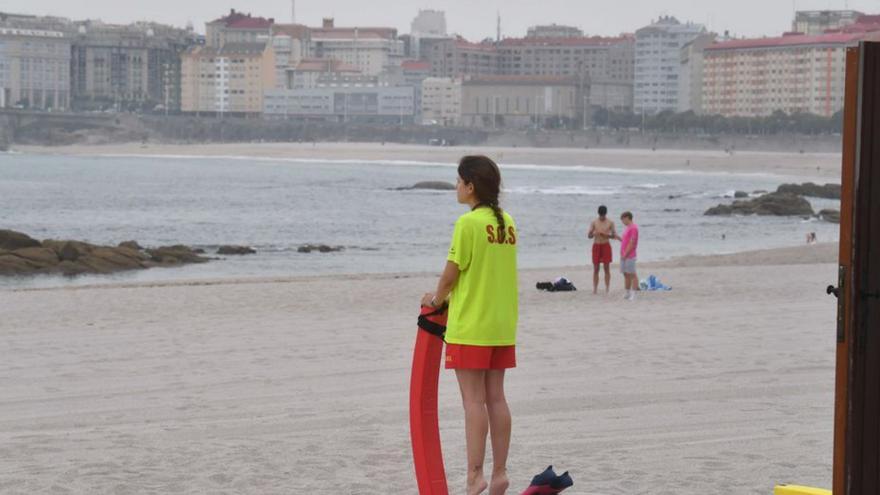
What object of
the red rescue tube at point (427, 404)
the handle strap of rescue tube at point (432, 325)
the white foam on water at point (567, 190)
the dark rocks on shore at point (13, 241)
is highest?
the handle strap of rescue tube at point (432, 325)

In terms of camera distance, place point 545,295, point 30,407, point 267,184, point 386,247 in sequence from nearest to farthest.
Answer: point 30,407 → point 545,295 → point 386,247 → point 267,184

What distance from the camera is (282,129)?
17450 cm

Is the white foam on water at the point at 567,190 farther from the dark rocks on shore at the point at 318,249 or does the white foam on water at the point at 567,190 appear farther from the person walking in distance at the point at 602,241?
the person walking in distance at the point at 602,241

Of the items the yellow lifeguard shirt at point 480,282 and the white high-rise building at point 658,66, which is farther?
the white high-rise building at point 658,66

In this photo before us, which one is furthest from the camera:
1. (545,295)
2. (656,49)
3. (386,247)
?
(656,49)

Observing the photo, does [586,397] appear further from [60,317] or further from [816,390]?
[60,317]

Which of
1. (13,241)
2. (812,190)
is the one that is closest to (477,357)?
(13,241)

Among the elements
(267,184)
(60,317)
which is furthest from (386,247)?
(267,184)

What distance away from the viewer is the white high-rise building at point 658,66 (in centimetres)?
18788

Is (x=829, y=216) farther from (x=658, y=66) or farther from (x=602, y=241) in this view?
(x=658, y=66)

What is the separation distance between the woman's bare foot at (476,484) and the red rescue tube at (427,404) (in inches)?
4.5

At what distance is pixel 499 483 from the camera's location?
5.59 meters

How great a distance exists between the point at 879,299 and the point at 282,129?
17215cm

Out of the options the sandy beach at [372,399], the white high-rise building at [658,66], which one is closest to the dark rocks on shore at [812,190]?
the sandy beach at [372,399]
